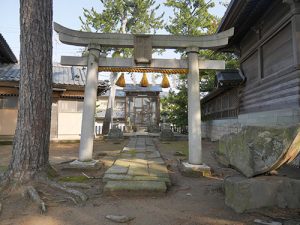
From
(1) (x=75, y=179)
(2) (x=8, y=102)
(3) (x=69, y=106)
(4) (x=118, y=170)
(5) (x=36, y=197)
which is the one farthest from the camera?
(3) (x=69, y=106)

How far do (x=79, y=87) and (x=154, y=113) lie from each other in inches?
468

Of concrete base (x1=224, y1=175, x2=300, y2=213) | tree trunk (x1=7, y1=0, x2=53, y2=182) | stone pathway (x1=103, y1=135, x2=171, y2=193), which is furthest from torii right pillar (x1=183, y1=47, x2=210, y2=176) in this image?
tree trunk (x1=7, y1=0, x2=53, y2=182)

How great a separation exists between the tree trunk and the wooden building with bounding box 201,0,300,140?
4843mm

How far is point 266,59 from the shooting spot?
9.18 metres

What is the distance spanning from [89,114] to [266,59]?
650cm

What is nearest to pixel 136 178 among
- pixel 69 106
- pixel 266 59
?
pixel 266 59

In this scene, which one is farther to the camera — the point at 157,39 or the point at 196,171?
the point at 157,39

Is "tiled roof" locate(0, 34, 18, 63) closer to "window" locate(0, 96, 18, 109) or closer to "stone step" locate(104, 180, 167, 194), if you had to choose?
"window" locate(0, 96, 18, 109)

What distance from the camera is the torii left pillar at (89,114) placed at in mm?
7379

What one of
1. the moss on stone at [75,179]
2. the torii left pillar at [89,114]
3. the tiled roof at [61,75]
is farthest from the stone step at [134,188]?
the tiled roof at [61,75]

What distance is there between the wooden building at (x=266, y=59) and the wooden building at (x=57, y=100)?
27.1 ft

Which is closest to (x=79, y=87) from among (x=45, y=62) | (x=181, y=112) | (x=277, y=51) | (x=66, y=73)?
(x=66, y=73)

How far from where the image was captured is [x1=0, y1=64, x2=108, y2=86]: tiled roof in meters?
14.8

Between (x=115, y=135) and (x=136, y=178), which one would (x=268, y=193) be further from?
(x=115, y=135)
